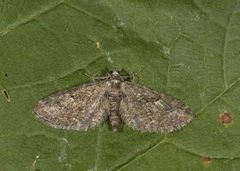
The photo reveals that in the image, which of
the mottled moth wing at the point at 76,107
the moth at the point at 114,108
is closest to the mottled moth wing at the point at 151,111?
the moth at the point at 114,108

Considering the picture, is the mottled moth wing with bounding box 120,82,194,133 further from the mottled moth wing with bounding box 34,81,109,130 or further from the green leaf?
the mottled moth wing with bounding box 34,81,109,130

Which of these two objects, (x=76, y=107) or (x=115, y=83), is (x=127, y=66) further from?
(x=76, y=107)

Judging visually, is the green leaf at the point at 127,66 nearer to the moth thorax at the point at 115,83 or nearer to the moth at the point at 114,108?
the moth at the point at 114,108

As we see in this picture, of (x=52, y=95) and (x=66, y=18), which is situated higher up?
(x=66, y=18)

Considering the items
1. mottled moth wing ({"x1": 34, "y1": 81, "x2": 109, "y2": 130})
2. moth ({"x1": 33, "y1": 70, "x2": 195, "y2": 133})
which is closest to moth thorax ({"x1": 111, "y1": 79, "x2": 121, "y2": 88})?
moth ({"x1": 33, "y1": 70, "x2": 195, "y2": 133})

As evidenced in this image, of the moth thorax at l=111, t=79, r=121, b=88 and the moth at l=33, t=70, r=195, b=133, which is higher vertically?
the moth thorax at l=111, t=79, r=121, b=88

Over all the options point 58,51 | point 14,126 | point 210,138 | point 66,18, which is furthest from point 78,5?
point 210,138

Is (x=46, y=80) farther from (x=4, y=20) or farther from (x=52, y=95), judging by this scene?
(x=4, y=20)

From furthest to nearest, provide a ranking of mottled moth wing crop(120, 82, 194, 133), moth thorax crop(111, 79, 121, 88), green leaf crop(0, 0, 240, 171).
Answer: moth thorax crop(111, 79, 121, 88) < mottled moth wing crop(120, 82, 194, 133) < green leaf crop(0, 0, 240, 171)
